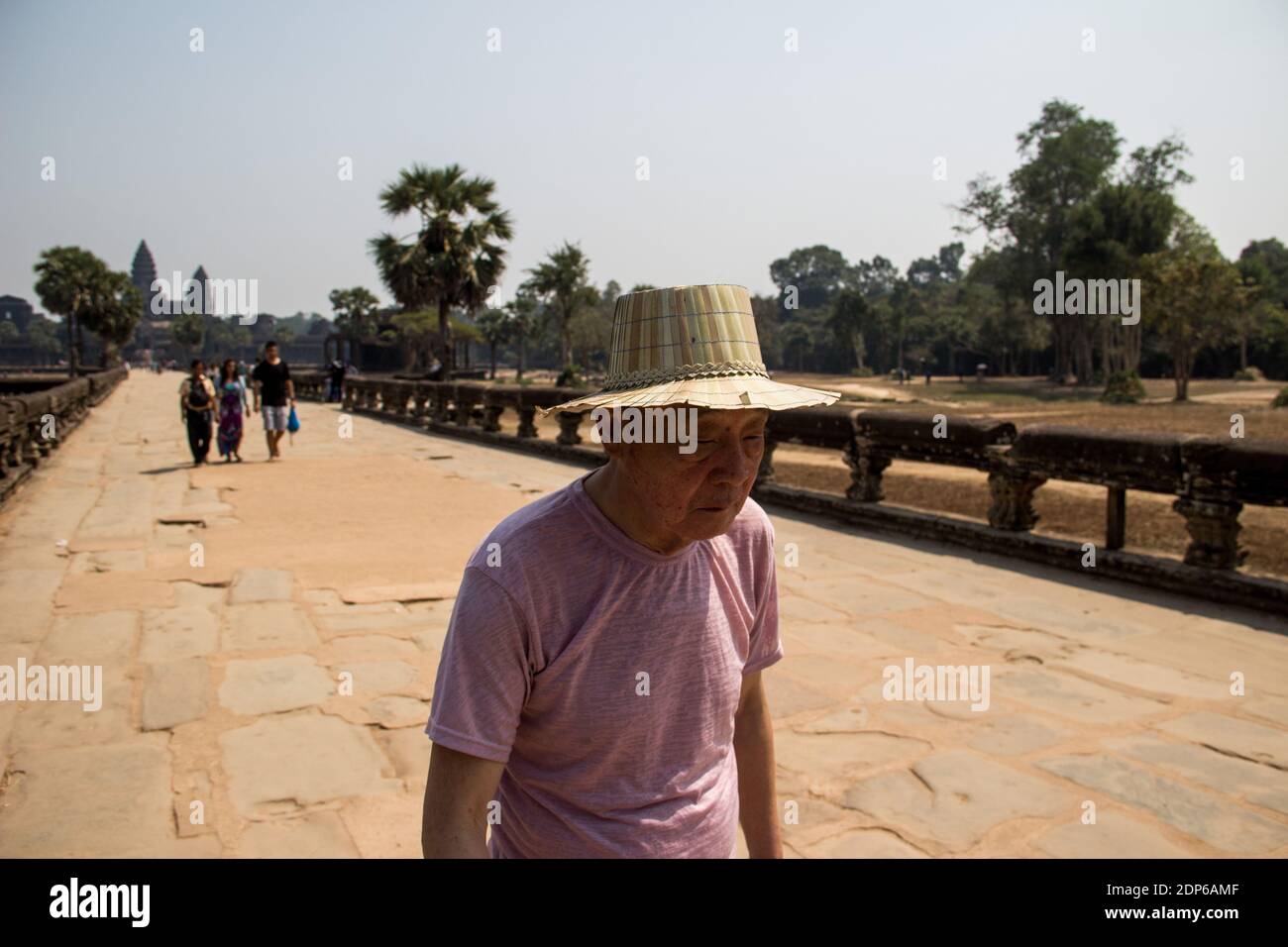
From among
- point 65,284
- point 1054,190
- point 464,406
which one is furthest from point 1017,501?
point 65,284

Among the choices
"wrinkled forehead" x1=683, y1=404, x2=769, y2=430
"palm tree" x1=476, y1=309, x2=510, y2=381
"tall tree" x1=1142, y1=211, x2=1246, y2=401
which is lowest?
"wrinkled forehead" x1=683, y1=404, x2=769, y2=430

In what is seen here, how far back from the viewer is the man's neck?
→ 5.20ft

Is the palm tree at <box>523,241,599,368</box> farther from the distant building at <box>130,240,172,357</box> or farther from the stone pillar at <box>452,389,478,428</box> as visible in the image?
the distant building at <box>130,240,172,357</box>

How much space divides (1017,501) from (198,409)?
10234 millimetres

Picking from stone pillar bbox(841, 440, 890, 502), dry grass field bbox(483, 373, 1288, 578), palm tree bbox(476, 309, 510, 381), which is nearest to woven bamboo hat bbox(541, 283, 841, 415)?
dry grass field bbox(483, 373, 1288, 578)

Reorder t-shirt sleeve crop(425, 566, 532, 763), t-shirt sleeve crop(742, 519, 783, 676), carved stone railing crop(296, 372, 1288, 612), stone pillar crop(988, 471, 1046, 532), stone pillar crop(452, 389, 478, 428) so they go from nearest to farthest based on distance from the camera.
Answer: t-shirt sleeve crop(425, 566, 532, 763) → t-shirt sleeve crop(742, 519, 783, 676) → carved stone railing crop(296, 372, 1288, 612) → stone pillar crop(988, 471, 1046, 532) → stone pillar crop(452, 389, 478, 428)

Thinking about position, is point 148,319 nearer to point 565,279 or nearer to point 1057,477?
point 565,279

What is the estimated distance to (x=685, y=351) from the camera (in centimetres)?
165

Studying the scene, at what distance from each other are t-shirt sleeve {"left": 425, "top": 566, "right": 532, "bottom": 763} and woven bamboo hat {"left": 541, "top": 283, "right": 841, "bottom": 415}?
38cm

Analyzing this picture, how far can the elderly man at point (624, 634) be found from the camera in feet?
Result: 4.78

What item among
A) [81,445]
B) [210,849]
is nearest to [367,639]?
[210,849]

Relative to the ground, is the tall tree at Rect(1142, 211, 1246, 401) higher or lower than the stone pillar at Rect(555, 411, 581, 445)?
higher
